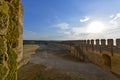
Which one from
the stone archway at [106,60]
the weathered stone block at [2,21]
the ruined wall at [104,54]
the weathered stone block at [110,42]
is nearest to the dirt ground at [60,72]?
the ruined wall at [104,54]

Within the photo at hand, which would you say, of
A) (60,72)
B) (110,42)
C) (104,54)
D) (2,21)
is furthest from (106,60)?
(2,21)

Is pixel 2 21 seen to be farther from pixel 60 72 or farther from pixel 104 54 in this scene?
pixel 104 54

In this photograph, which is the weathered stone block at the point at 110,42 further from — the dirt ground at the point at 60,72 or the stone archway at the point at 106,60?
the dirt ground at the point at 60,72

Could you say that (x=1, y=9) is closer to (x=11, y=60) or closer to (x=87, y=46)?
(x=11, y=60)

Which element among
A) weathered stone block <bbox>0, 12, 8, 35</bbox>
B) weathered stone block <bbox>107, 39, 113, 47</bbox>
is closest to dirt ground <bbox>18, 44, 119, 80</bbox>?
weathered stone block <bbox>107, 39, 113, 47</bbox>

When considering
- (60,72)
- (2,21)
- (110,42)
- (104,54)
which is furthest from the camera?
(104,54)

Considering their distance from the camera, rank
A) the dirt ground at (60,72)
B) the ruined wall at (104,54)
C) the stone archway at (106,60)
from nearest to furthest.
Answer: the dirt ground at (60,72), the ruined wall at (104,54), the stone archway at (106,60)

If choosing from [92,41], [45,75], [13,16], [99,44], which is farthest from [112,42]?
[13,16]

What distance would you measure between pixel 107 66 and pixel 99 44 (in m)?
2.27

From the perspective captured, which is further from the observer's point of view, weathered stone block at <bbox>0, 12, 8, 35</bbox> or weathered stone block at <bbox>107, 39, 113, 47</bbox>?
weathered stone block at <bbox>107, 39, 113, 47</bbox>

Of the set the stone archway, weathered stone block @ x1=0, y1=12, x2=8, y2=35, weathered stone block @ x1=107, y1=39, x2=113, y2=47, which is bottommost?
the stone archway

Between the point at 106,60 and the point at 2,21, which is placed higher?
the point at 2,21

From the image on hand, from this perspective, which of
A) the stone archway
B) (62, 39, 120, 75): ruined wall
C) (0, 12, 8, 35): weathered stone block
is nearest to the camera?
(0, 12, 8, 35): weathered stone block

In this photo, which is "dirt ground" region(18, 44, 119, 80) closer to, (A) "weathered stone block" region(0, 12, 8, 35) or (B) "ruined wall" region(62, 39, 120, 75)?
(B) "ruined wall" region(62, 39, 120, 75)
